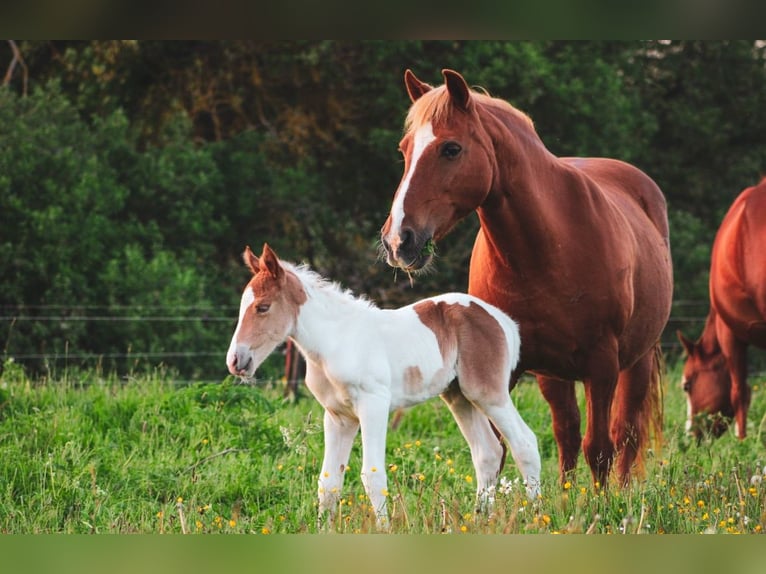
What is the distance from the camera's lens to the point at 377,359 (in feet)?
16.3

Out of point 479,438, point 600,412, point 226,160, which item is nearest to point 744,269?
point 600,412

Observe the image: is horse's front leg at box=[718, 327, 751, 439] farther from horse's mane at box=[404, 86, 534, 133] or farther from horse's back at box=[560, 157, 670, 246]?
horse's mane at box=[404, 86, 534, 133]

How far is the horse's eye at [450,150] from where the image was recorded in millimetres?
4781

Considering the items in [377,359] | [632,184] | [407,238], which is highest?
[632,184]

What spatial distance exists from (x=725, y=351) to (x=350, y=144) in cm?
926

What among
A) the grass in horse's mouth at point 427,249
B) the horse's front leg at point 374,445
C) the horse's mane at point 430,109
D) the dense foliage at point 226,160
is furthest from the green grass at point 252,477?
the dense foliage at point 226,160

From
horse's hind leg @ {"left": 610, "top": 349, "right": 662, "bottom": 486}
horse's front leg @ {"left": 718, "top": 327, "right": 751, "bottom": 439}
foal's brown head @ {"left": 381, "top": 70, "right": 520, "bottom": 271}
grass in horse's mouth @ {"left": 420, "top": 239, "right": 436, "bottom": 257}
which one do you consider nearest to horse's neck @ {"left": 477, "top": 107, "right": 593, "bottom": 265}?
foal's brown head @ {"left": 381, "top": 70, "right": 520, "bottom": 271}

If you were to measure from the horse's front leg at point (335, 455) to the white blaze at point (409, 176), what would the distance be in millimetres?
1048

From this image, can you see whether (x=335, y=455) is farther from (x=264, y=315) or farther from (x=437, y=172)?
(x=437, y=172)

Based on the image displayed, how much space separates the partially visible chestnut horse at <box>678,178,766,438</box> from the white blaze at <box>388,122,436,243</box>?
4.29 m

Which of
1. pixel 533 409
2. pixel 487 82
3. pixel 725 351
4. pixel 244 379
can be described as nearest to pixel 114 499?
pixel 244 379

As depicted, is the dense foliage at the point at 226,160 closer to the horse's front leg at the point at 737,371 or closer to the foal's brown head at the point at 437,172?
the horse's front leg at the point at 737,371

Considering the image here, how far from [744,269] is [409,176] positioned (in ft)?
15.0

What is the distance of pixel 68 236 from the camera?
47.7ft
